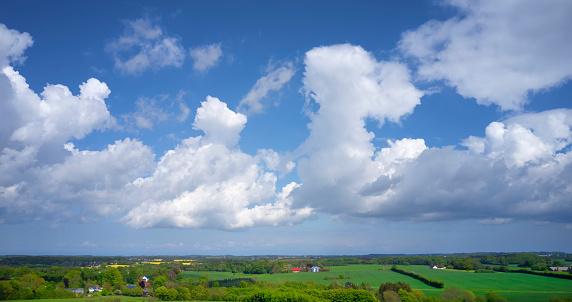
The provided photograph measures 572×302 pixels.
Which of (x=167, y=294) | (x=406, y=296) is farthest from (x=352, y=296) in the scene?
(x=167, y=294)

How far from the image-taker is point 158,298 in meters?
99.3

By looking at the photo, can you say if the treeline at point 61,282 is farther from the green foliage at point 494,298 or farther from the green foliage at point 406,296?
the green foliage at point 494,298

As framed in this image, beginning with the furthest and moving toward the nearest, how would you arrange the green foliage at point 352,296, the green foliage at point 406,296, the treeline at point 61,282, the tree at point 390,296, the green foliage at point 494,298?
the treeline at point 61,282 < the tree at point 390,296 < the green foliage at point 406,296 < the green foliage at point 352,296 < the green foliage at point 494,298

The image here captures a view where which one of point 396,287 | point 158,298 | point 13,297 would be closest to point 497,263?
point 396,287

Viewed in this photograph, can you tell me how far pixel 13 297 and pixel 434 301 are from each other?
97962 mm

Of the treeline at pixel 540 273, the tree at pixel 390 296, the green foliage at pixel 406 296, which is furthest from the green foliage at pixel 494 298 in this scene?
the treeline at pixel 540 273

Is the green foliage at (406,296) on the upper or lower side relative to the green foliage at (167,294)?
upper

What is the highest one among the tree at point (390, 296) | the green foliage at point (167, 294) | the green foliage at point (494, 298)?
the green foliage at point (494, 298)

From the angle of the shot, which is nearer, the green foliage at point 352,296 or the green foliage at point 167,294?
the green foliage at point 352,296

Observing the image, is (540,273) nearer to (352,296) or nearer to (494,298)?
(494,298)

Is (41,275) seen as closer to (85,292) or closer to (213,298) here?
(85,292)

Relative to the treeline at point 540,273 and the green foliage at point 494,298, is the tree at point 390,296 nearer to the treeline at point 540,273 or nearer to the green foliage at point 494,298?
the green foliage at point 494,298

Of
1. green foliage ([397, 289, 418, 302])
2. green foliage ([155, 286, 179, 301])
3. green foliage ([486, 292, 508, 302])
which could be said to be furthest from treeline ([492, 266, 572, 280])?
green foliage ([155, 286, 179, 301])

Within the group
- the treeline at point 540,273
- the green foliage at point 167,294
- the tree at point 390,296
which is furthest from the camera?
the green foliage at point 167,294
